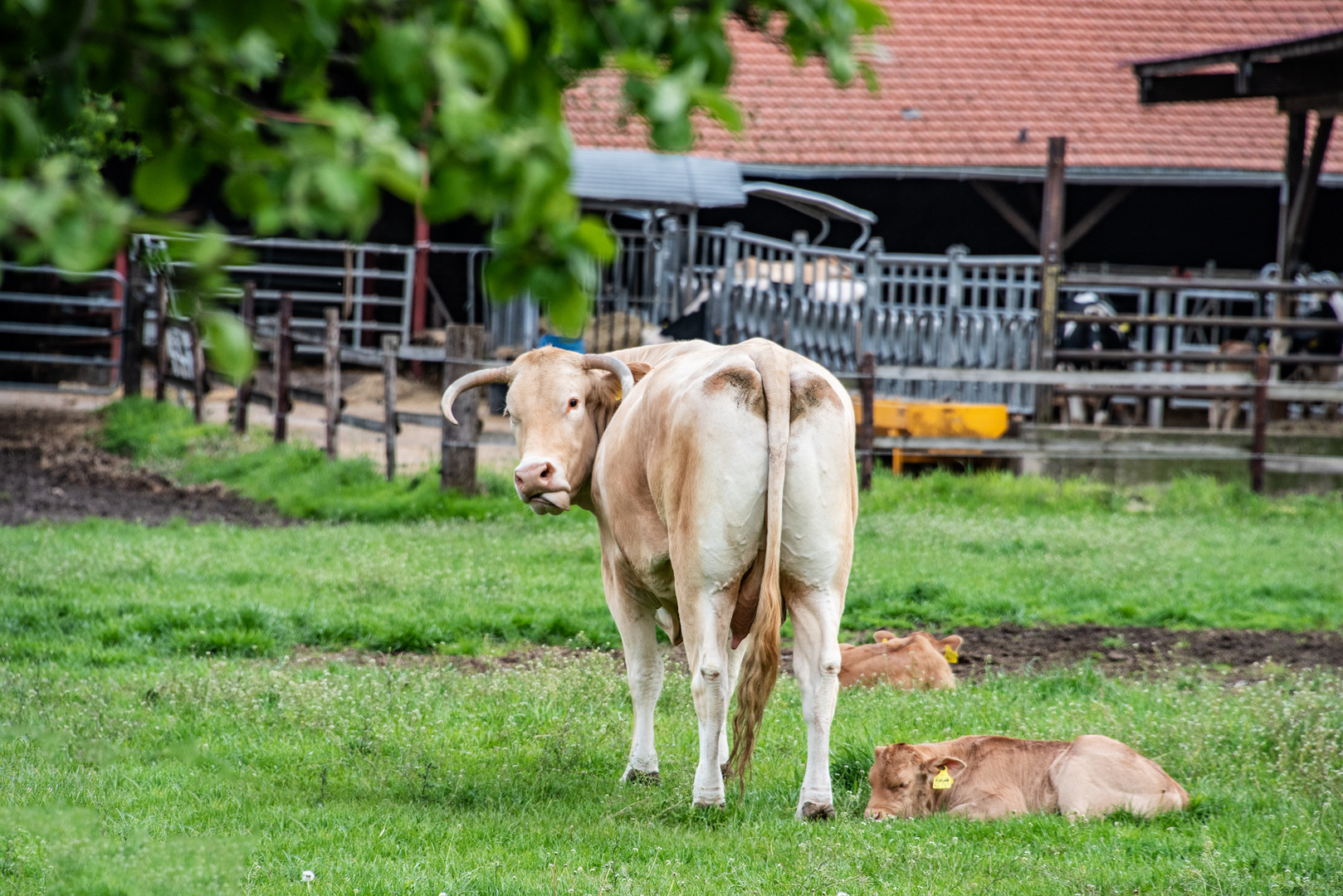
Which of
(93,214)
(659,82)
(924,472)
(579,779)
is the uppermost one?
(659,82)

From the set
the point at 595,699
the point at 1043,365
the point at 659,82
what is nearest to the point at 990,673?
the point at 595,699

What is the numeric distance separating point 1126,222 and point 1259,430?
806cm

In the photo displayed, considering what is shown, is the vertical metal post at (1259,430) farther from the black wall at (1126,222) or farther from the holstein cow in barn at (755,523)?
the holstein cow in barn at (755,523)

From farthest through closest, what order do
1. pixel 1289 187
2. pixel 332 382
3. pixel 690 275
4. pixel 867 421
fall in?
pixel 690 275 → pixel 1289 187 → pixel 332 382 → pixel 867 421

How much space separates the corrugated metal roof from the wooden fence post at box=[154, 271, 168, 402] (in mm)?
5658

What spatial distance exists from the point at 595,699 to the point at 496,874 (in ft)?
8.01

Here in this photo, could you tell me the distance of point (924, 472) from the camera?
14016 mm

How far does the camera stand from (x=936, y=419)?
14273mm

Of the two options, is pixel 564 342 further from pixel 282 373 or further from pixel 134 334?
pixel 134 334

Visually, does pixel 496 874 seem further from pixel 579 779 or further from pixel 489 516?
pixel 489 516

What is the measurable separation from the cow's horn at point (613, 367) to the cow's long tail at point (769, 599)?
3.13 feet

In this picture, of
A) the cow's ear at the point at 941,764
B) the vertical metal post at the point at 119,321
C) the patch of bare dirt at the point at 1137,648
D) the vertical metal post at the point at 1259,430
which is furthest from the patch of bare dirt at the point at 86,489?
the vertical metal post at the point at 1259,430

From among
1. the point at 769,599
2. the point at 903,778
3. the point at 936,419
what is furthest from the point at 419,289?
the point at 903,778

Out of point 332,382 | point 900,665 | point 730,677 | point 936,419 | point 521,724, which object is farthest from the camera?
point 936,419
